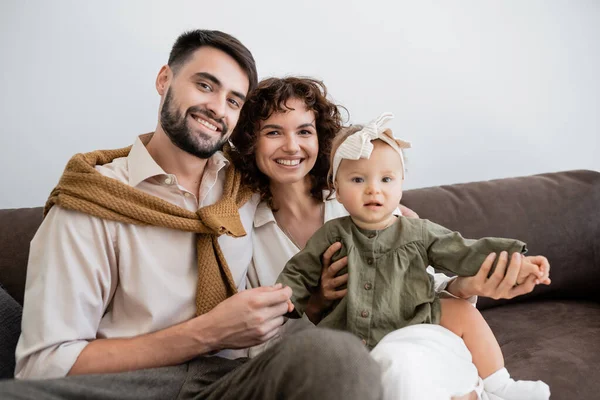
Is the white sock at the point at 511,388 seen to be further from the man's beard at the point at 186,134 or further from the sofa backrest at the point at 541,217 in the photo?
the man's beard at the point at 186,134

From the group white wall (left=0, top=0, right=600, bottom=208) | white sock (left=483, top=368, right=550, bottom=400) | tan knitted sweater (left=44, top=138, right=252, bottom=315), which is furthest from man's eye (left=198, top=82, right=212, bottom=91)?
white sock (left=483, top=368, right=550, bottom=400)

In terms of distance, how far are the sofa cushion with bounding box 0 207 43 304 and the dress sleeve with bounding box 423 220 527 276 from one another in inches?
47.8

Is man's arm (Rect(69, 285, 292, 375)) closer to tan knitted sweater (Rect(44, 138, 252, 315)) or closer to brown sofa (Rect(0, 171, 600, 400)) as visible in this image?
tan knitted sweater (Rect(44, 138, 252, 315))

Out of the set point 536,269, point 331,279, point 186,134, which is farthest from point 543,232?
point 186,134

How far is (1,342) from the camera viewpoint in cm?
132

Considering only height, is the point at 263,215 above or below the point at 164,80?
below

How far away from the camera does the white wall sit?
5.95ft

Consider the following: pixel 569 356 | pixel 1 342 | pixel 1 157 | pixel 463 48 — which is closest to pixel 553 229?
pixel 569 356

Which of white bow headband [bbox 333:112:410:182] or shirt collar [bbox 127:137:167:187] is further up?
white bow headband [bbox 333:112:410:182]

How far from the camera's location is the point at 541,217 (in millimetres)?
1922

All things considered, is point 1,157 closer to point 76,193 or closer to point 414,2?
point 76,193

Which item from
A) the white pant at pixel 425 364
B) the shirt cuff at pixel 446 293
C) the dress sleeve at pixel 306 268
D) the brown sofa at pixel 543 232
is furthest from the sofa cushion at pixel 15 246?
the shirt cuff at pixel 446 293

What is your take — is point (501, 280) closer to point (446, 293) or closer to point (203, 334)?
point (446, 293)

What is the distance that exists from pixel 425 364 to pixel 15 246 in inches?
50.4
